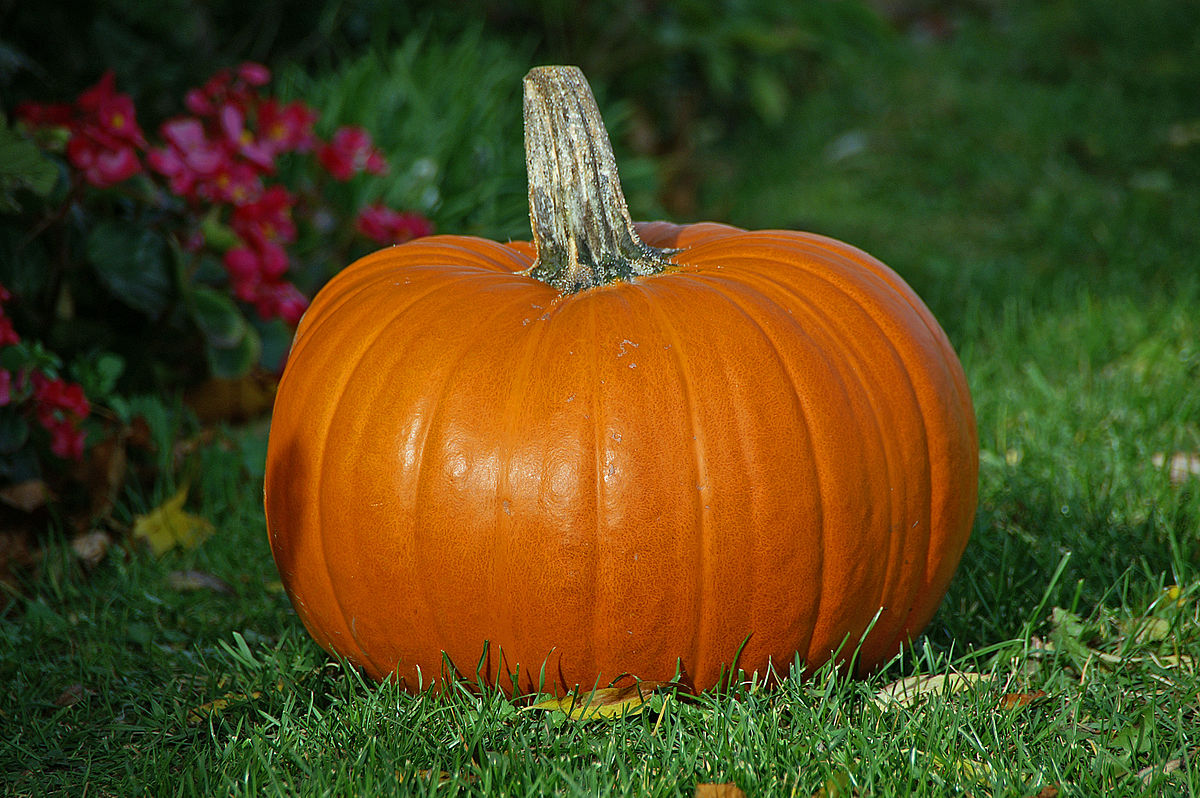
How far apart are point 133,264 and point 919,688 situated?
2.11 meters

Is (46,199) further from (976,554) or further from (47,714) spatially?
(976,554)

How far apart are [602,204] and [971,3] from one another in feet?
26.5

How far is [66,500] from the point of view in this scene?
8.51 ft

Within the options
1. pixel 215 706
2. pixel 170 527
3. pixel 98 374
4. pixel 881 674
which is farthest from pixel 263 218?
pixel 881 674

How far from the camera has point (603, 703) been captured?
1668 millimetres

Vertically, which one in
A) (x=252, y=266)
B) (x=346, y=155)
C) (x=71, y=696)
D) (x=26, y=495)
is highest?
(x=346, y=155)

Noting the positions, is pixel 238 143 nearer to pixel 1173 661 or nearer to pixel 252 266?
pixel 252 266

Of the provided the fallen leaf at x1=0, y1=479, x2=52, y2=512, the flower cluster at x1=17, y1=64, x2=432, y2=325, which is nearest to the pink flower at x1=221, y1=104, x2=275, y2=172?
the flower cluster at x1=17, y1=64, x2=432, y2=325

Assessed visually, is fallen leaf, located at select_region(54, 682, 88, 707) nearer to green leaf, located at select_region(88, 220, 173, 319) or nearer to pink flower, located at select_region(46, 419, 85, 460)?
pink flower, located at select_region(46, 419, 85, 460)

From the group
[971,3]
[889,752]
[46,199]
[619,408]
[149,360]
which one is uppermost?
[971,3]

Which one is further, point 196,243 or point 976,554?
point 196,243

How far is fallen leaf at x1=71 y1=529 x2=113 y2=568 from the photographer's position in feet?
7.93

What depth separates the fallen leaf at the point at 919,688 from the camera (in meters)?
1.69

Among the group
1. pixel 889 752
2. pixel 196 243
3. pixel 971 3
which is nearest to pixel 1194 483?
pixel 889 752
